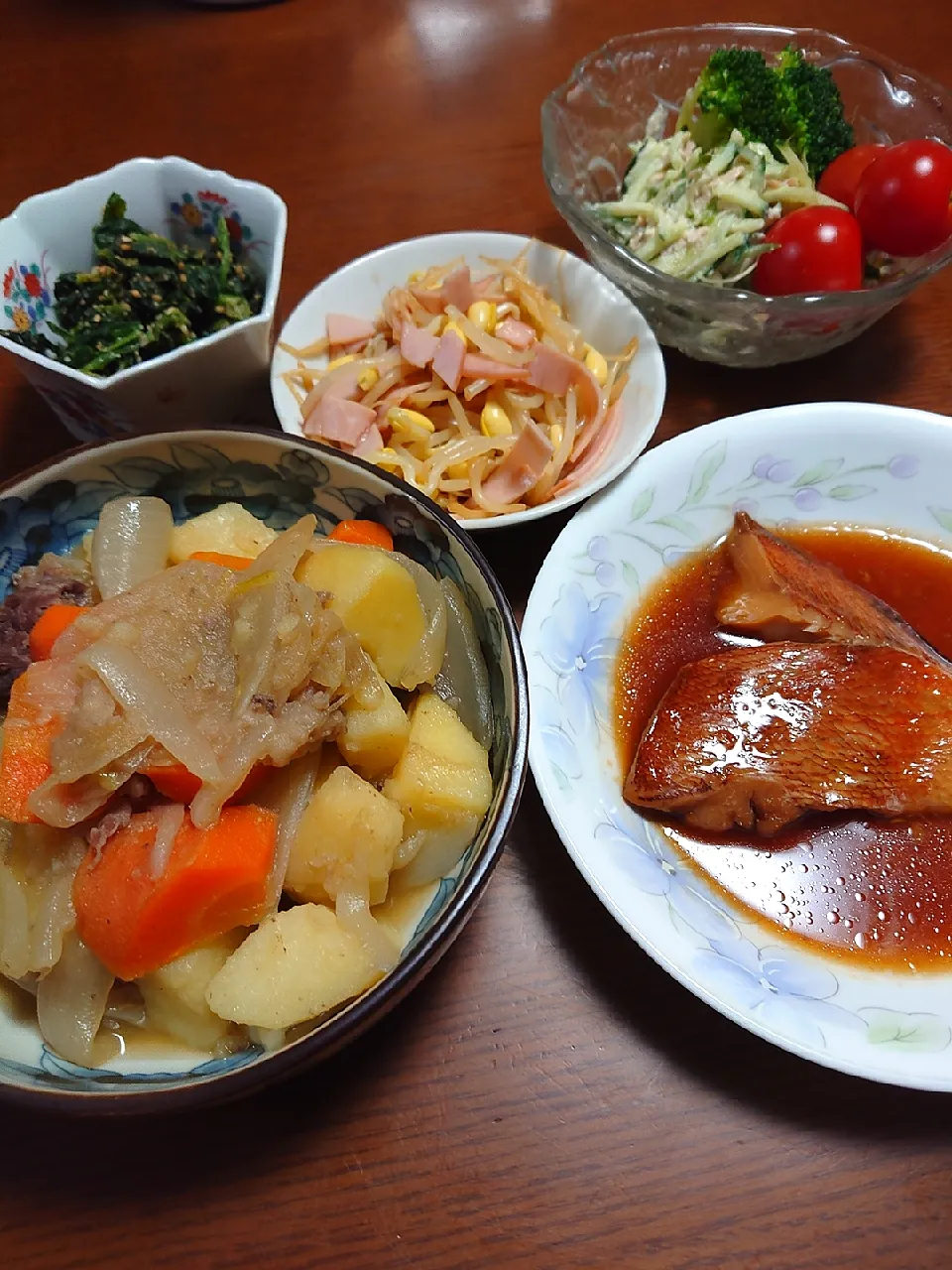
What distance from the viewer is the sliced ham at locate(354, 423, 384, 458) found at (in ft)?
5.87

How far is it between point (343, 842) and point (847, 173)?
85.1 inches

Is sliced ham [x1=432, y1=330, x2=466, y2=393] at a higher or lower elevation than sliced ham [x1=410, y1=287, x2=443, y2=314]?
lower

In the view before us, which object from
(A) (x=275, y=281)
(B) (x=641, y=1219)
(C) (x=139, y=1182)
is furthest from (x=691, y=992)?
(A) (x=275, y=281)

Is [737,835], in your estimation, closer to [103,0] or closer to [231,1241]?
[231,1241]

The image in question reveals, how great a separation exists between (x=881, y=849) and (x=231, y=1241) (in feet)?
4.18

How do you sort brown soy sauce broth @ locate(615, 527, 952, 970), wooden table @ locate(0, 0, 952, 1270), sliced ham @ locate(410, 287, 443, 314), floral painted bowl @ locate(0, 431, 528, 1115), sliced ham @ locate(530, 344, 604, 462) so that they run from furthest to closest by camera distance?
sliced ham @ locate(410, 287, 443, 314) → sliced ham @ locate(530, 344, 604, 462) → brown soy sauce broth @ locate(615, 527, 952, 970) → wooden table @ locate(0, 0, 952, 1270) → floral painted bowl @ locate(0, 431, 528, 1115)

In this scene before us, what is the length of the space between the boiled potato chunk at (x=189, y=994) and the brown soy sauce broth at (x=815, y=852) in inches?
33.2

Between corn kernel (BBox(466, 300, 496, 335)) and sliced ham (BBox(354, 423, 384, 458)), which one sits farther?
corn kernel (BBox(466, 300, 496, 335))

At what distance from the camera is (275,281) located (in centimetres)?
169

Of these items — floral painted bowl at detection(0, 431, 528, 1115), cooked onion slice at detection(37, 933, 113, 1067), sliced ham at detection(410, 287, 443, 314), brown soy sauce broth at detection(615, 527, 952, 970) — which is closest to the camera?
floral painted bowl at detection(0, 431, 528, 1115)

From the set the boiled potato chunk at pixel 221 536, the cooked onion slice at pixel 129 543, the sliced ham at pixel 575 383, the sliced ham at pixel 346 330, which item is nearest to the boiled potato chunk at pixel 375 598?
the boiled potato chunk at pixel 221 536

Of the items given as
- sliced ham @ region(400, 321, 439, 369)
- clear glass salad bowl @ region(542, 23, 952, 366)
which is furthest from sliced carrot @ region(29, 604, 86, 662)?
clear glass salad bowl @ region(542, 23, 952, 366)

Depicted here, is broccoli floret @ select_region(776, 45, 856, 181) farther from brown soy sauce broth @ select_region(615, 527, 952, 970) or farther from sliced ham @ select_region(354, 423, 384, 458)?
sliced ham @ select_region(354, 423, 384, 458)

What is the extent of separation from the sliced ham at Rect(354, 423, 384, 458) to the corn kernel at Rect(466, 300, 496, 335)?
360 millimetres
